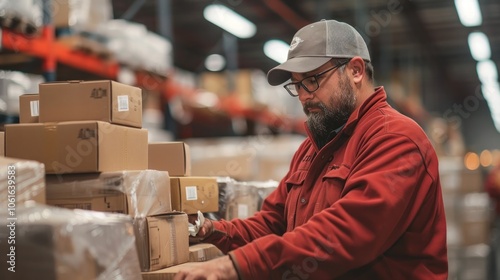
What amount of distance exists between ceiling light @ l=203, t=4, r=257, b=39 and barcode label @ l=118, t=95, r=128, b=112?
8138 millimetres

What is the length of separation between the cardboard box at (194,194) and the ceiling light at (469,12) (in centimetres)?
893

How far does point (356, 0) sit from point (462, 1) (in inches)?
86.3

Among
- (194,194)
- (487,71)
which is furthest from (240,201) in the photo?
(487,71)

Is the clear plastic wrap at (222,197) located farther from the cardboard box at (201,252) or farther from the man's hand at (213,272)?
the man's hand at (213,272)

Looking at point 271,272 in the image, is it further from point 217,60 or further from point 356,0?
point 217,60

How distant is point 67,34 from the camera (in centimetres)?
641

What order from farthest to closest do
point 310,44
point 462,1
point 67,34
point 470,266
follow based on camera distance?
point 462,1, point 470,266, point 67,34, point 310,44

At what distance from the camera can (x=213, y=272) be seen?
2.42 metres

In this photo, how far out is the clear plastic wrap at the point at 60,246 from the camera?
227 cm

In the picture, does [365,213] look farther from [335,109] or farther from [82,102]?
[82,102]

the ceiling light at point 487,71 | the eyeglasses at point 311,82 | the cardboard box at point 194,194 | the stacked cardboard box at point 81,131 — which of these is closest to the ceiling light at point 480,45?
the ceiling light at point 487,71

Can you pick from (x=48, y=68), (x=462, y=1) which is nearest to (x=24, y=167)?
(x=48, y=68)

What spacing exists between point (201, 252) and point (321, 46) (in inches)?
51.1

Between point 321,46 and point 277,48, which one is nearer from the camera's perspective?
point 321,46
